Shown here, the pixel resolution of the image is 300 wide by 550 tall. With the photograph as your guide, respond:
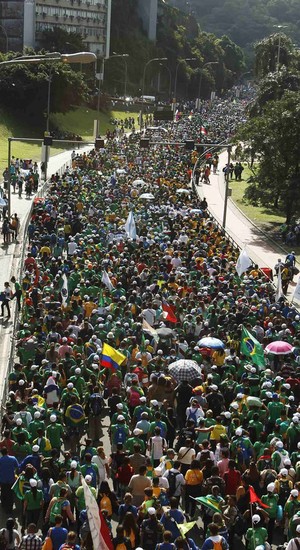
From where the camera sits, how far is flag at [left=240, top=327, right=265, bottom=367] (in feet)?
63.0

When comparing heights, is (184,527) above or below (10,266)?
above

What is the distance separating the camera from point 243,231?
46.4 m

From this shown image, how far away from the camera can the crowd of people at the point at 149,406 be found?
13586 mm

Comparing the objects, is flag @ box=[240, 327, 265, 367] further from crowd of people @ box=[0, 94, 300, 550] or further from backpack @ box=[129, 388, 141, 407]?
backpack @ box=[129, 388, 141, 407]

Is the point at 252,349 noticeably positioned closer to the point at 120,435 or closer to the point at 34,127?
the point at 120,435

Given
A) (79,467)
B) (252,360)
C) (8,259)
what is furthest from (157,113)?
(79,467)

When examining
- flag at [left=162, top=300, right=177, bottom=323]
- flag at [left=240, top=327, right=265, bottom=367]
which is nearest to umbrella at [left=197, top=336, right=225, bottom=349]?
flag at [left=240, top=327, right=265, bottom=367]

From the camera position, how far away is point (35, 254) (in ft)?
94.3

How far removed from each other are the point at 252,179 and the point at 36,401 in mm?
35537

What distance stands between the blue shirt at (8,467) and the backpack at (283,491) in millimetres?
3624

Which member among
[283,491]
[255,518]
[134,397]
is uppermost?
[255,518]

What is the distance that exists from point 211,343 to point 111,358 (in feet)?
7.61

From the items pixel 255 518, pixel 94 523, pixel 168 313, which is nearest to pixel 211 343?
pixel 168 313

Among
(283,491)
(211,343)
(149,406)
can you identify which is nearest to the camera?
(283,491)
